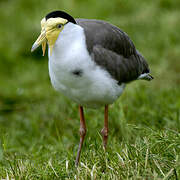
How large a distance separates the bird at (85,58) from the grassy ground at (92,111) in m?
0.42

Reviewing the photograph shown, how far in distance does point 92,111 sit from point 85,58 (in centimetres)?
195

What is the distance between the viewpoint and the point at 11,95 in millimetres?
7465

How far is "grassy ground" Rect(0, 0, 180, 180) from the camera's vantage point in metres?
3.46

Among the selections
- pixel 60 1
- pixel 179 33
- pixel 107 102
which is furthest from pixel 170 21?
pixel 107 102

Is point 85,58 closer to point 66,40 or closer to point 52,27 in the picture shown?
point 66,40

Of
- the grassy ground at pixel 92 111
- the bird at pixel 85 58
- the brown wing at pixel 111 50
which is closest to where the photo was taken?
the grassy ground at pixel 92 111

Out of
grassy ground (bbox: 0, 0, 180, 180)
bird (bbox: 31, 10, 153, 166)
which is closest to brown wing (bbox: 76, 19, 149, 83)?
bird (bbox: 31, 10, 153, 166)

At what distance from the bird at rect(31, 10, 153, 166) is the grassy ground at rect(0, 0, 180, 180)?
0.42m

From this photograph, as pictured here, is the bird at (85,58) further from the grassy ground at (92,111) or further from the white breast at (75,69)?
the grassy ground at (92,111)

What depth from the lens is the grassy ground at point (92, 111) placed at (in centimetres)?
346

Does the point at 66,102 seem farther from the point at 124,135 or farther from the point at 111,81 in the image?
the point at 111,81

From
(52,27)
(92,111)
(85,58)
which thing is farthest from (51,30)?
(92,111)

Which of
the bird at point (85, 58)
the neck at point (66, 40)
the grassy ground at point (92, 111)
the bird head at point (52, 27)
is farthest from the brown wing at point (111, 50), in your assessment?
the grassy ground at point (92, 111)

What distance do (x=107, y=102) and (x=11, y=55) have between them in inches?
197
